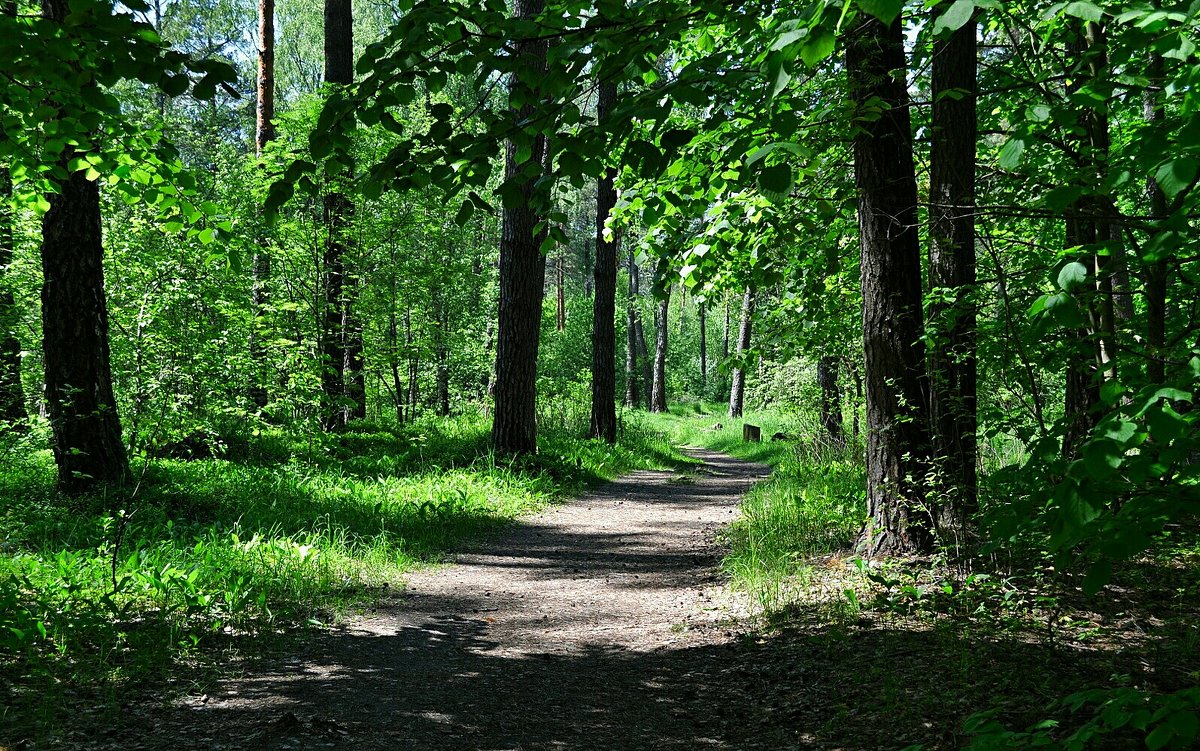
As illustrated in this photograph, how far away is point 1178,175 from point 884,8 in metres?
0.73

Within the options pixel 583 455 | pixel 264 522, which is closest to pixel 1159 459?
pixel 264 522

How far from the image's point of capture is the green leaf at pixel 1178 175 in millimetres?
1521

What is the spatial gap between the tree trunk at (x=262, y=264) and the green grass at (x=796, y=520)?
6108 mm

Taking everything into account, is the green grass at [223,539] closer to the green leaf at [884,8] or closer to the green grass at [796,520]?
the green grass at [796,520]

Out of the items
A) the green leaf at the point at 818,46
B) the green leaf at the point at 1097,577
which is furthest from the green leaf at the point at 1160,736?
the green leaf at the point at 818,46

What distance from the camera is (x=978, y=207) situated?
13.5 feet

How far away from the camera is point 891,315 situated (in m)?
5.14

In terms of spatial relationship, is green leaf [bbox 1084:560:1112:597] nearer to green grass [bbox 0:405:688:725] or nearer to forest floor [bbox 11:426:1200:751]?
forest floor [bbox 11:426:1200:751]

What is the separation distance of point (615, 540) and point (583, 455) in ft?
15.5

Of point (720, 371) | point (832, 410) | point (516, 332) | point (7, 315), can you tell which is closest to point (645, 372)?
point (832, 410)

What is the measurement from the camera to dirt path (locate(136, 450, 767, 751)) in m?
3.23

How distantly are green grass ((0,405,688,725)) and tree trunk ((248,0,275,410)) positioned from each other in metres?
0.94

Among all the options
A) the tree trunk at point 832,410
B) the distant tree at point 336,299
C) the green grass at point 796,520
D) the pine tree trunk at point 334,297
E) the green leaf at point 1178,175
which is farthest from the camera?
the pine tree trunk at point 334,297

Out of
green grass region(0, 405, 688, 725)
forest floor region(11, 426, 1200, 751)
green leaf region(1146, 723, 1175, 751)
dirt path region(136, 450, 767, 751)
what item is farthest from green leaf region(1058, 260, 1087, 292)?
green grass region(0, 405, 688, 725)
